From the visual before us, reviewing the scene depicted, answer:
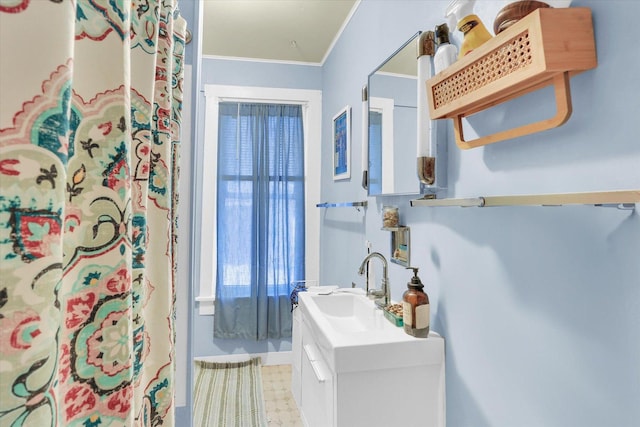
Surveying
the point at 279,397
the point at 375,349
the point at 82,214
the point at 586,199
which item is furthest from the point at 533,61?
the point at 279,397

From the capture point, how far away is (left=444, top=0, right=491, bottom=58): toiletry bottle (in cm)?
93

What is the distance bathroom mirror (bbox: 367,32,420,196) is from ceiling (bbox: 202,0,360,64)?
796 mm

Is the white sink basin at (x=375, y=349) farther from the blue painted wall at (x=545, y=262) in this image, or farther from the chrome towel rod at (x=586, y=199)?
the chrome towel rod at (x=586, y=199)

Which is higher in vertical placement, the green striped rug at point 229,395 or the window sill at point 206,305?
the window sill at point 206,305

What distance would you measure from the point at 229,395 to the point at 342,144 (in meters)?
1.95

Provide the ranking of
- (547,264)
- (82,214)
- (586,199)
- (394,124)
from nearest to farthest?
(82,214)
(586,199)
(547,264)
(394,124)

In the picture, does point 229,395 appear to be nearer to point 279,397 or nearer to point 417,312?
point 279,397

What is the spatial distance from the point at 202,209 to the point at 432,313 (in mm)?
2160

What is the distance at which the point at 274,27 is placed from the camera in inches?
99.1

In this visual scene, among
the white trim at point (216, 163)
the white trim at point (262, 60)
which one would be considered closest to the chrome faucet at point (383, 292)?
the white trim at point (216, 163)

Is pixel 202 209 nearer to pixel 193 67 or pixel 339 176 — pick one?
pixel 339 176

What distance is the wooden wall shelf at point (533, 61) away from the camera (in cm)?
69

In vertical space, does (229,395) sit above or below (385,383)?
below

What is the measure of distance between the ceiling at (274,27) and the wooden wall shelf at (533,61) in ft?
5.49
